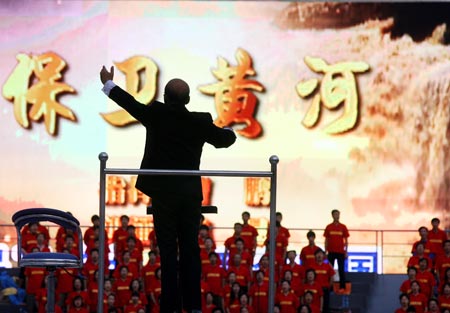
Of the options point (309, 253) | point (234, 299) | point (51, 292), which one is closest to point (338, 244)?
point (309, 253)

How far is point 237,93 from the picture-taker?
61.6ft

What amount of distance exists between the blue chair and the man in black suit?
0.57 metres

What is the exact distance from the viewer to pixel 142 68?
1875 centimetres

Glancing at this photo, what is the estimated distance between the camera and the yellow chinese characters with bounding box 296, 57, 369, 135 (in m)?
18.8

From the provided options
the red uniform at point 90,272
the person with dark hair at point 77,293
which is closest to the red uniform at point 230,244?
the red uniform at point 90,272

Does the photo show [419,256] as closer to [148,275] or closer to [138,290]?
[148,275]

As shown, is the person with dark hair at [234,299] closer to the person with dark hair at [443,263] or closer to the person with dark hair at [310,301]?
the person with dark hair at [310,301]

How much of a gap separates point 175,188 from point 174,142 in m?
0.27

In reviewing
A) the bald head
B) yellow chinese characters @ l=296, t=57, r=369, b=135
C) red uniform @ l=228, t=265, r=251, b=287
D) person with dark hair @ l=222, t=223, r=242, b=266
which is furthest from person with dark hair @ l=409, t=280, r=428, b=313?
the bald head

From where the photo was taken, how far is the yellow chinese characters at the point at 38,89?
1870cm

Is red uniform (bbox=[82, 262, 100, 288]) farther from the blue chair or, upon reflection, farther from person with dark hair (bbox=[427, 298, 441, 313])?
the blue chair

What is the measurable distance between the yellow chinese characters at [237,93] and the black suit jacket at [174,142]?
1158 cm

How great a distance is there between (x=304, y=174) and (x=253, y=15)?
261cm

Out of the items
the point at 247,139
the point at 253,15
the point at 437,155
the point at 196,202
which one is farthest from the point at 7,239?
the point at 196,202
